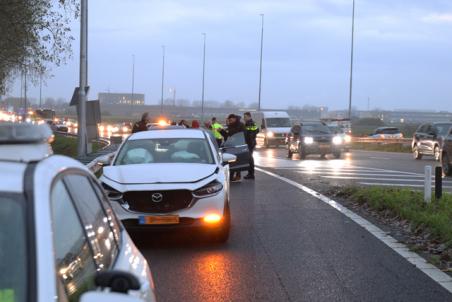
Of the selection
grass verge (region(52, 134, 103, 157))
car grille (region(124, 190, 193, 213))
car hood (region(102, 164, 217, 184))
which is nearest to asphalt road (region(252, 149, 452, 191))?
car hood (region(102, 164, 217, 184))

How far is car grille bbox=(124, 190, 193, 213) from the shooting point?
8688mm

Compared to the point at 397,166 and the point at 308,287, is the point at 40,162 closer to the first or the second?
the point at 308,287

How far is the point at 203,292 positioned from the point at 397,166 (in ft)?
66.4

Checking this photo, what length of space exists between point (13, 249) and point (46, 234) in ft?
0.67

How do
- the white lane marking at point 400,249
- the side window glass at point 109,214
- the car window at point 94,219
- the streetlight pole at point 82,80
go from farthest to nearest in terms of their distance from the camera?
the streetlight pole at point 82,80, the white lane marking at point 400,249, the side window glass at point 109,214, the car window at point 94,219

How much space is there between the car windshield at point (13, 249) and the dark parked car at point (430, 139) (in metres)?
25.5

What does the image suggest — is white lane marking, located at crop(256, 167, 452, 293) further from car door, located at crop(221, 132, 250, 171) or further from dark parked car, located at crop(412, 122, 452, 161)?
dark parked car, located at crop(412, 122, 452, 161)

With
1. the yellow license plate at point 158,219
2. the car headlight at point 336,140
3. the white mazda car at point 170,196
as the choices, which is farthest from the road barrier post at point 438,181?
the car headlight at point 336,140

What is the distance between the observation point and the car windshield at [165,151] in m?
10.1

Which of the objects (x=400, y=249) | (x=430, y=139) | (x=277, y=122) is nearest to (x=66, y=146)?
(x=277, y=122)

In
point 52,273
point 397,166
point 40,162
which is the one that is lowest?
point 397,166

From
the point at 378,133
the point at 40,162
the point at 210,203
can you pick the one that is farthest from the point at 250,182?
the point at 378,133

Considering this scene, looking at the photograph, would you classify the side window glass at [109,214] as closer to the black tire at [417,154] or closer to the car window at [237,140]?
the car window at [237,140]

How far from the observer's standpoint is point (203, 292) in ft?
21.4
